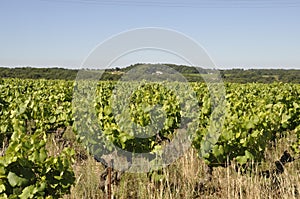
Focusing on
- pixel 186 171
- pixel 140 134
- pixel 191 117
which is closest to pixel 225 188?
pixel 186 171

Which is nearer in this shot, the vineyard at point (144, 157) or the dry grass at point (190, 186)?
the vineyard at point (144, 157)

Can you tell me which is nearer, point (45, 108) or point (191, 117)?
point (45, 108)

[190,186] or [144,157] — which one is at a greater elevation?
[144,157]

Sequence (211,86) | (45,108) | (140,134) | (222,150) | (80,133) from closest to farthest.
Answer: (222,150)
(140,134)
(80,133)
(45,108)
(211,86)

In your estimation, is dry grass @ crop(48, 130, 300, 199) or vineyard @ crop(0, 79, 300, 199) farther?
dry grass @ crop(48, 130, 300, 199)

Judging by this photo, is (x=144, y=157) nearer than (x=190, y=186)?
No

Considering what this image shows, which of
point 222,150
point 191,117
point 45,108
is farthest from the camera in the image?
point 191,117

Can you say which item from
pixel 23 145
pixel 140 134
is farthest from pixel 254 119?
pixel 23 145

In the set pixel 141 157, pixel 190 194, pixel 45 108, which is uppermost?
pixel 45 108

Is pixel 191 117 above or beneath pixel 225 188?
above

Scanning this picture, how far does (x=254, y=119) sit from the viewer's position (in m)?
5.14

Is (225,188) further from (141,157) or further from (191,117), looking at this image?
(191,117)

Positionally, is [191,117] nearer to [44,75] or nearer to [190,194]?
[190,194]

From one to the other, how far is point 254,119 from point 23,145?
3.04 metres
